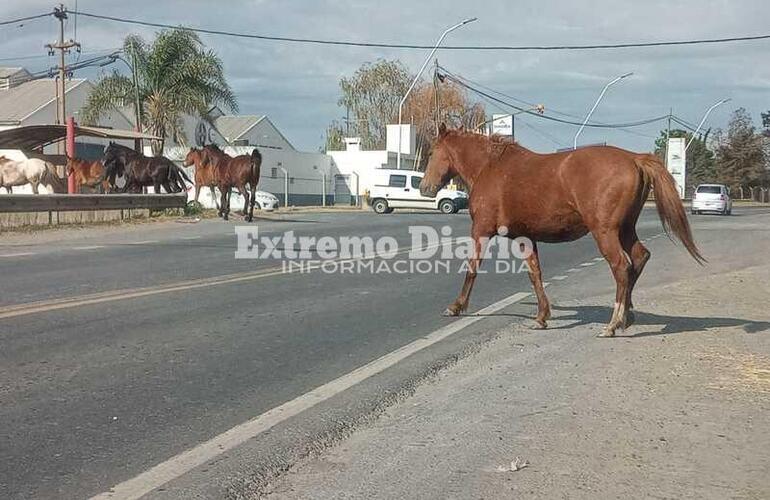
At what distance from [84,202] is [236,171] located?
4674 mm

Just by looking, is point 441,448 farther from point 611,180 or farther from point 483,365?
point 611,180

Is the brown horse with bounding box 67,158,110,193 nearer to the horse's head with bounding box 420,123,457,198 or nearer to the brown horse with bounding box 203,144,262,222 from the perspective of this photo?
the brown horse with bounding box 203,144,262,222

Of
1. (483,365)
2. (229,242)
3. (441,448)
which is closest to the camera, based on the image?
(441,448)

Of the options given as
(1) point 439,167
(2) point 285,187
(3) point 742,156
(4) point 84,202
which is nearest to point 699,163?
(3) point 742,156

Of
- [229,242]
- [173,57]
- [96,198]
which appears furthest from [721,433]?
[173,57]

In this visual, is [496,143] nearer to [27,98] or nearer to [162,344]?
[162,344]

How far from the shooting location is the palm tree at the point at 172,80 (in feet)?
123

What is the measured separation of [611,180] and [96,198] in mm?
20607

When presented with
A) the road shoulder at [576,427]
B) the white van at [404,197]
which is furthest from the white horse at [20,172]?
the road shoulder at [576,427]

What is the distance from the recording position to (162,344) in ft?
27.2

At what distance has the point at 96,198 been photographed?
25.9 m

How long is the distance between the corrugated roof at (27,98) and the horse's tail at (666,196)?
53.0m

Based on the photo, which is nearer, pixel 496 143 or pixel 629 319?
pixel 629 319

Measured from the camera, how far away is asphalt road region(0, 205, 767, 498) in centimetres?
539
